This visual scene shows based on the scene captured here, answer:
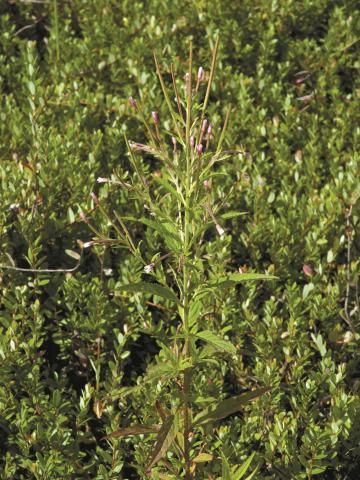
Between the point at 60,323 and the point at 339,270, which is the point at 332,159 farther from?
the point at 60,323

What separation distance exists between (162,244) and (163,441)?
4.97ft

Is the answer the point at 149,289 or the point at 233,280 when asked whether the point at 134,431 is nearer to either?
the point at 149,289

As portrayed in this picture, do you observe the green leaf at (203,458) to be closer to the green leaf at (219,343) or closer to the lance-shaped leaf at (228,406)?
the lance-shaped leaf at (228,406)

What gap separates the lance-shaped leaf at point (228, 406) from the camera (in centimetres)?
269

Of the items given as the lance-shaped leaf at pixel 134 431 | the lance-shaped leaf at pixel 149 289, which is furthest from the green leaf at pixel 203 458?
the lance-shaped leaf at pixel 149 289

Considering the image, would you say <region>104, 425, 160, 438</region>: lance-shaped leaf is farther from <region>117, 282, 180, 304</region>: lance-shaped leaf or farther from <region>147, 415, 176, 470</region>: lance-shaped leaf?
<region>117, 282, 180, 304</region>: lance-shaped leaf

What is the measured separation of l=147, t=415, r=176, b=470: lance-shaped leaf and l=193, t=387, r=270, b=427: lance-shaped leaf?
16 cm

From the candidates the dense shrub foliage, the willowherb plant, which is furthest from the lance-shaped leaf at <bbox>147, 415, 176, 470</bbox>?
the dense shrub foliage

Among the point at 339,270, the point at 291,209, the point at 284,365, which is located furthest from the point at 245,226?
the point at 284,365

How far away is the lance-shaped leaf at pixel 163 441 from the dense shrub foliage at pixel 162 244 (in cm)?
12

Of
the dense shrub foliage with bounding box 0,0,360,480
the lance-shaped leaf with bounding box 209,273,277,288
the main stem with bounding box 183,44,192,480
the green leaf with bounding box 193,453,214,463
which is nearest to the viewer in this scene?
the main stem with bounding box 183,44,192,480

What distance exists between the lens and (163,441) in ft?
8.51

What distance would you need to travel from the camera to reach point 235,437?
321 cm

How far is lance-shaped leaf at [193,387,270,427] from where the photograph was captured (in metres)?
2.69
